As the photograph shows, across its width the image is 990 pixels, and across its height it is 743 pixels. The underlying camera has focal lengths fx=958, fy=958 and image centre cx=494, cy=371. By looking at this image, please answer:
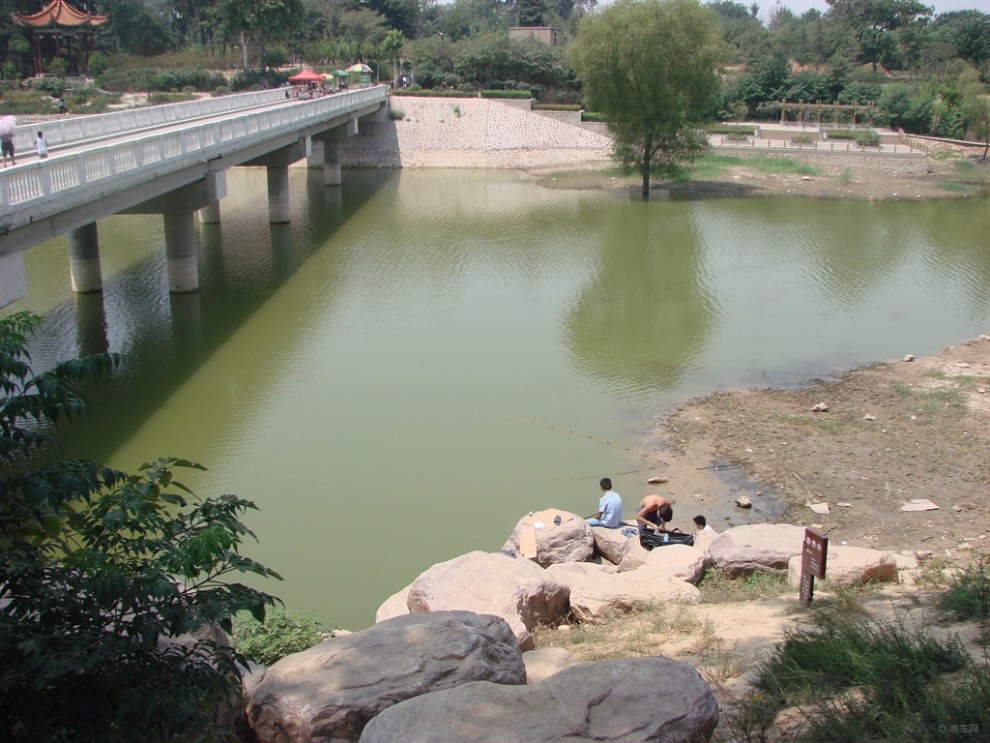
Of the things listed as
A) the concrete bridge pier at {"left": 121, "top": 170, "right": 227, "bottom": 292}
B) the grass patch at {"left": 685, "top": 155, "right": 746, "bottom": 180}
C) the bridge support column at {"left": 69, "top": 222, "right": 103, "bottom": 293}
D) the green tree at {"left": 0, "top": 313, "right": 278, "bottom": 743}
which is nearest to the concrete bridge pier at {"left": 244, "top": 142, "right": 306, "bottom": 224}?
the concrete bridge pier at {"left": 121, "top": 170, "right": 227, "bottom": 292}

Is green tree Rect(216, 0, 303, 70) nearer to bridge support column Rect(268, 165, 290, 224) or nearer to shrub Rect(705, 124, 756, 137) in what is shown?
shrub Rect(705, 124, 756, 137)

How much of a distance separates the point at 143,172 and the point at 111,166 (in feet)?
4.10

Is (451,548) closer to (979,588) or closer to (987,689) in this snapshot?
(979,588)

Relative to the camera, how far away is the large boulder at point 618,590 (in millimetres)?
9172

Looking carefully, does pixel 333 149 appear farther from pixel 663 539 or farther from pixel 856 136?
pixel 663 539

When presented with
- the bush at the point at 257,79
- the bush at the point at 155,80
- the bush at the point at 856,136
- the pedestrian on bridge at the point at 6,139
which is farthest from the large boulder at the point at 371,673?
the bush at the point at 257,79

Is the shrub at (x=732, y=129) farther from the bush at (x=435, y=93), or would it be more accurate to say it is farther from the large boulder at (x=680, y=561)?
the large boulder at (x=680, y=561)

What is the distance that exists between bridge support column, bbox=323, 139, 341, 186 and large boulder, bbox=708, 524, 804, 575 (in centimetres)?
3747

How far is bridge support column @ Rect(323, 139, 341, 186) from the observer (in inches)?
1769

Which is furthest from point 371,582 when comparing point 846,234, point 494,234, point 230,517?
point 846,234

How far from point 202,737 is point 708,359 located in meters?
15.3

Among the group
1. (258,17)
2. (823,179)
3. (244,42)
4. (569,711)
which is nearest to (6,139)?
(569,711)

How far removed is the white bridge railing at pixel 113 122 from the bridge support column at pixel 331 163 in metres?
6.40

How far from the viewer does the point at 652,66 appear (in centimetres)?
3838
